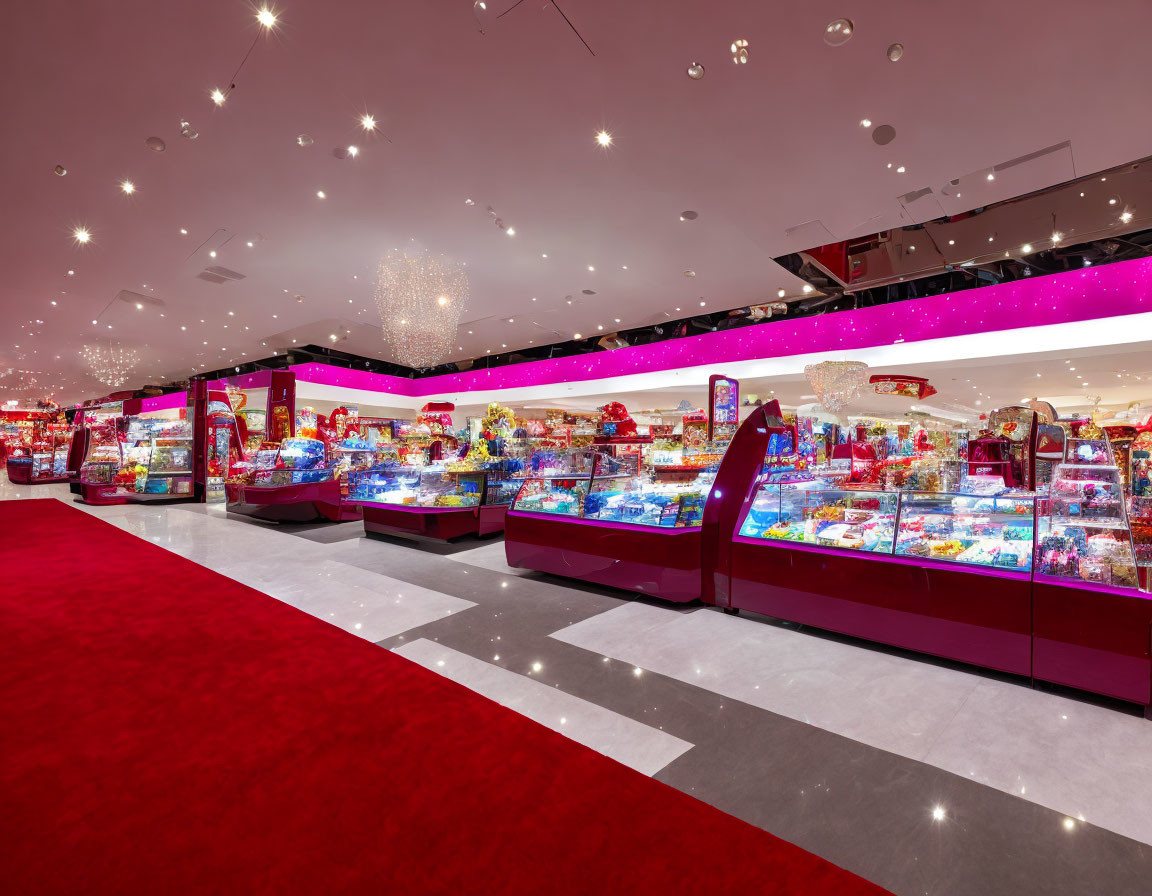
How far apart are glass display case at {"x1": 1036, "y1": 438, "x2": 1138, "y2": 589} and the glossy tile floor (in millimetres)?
589

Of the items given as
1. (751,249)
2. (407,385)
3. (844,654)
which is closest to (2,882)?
(844,654)

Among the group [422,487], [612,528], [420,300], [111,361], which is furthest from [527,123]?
[111,361]

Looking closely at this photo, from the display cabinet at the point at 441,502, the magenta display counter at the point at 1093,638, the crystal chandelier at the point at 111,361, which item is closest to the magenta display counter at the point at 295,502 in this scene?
the display cabinet at the point at 441,502

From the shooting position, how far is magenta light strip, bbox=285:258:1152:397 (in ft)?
23.3

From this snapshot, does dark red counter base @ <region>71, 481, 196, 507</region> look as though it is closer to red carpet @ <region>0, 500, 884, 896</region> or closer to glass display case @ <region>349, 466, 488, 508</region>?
glass display case @ <region>349, 466, 488, 508</region>

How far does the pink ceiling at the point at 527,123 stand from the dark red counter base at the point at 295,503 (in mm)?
3404

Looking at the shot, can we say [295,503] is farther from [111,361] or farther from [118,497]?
[111,361]

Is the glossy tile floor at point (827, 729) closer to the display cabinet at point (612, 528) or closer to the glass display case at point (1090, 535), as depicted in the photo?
the display cabinet at point (612, 528)

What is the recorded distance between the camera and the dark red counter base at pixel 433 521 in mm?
5859

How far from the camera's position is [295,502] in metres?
7.27

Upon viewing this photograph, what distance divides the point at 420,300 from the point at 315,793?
340 inches

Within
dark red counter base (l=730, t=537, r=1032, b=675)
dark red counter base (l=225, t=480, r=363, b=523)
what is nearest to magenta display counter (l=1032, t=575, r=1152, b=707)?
dark red counter base (l=730, t=537, r=1032, b=675)

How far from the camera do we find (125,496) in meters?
10.3

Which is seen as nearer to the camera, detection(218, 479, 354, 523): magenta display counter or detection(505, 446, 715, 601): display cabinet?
detection(505, 446, 715, 601): display cabinet
